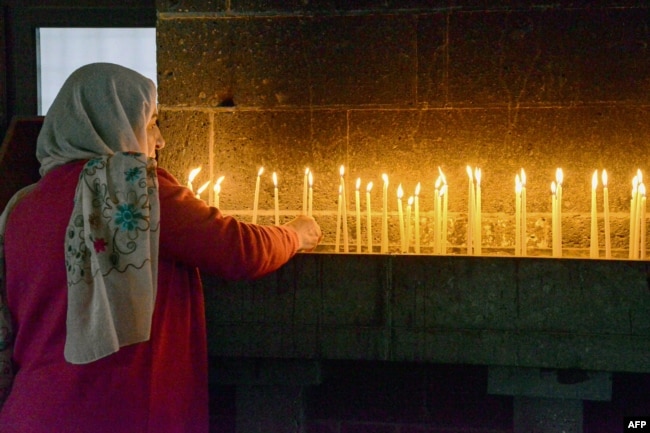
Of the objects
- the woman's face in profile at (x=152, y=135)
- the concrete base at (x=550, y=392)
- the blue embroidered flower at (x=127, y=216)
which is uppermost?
the woman's face in profile at (x=152, y=135)

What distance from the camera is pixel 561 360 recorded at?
2.60m

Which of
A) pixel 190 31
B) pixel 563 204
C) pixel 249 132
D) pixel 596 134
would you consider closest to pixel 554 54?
pixel 596 134

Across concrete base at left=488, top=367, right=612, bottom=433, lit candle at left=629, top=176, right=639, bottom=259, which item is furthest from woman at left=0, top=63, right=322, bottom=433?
lit candle at left=629, top=176, right=639, bottom=259

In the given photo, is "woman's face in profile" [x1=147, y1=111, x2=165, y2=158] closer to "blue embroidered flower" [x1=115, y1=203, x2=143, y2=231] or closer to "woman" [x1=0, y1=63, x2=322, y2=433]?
"woman" [x1=0, y1=63, x2=322, y2=433]

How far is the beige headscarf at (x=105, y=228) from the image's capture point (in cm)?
201

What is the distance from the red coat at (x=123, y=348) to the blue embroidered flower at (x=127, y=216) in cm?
10

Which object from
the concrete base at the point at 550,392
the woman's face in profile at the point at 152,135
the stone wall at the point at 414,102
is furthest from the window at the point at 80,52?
the concrete base at the point at 550,392

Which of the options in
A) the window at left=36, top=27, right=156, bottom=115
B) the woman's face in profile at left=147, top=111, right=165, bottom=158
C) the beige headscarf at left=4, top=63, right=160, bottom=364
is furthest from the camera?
the window at left=36, top=27, right=156, bottom=115

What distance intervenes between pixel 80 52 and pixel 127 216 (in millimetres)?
2660

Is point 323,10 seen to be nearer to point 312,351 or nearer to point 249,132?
point 249,132

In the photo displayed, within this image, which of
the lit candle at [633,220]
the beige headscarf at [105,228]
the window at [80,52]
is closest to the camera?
the beige headscarf at [105,228]

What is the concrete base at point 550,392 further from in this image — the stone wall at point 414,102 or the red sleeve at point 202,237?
the red sleeve at point 202,237

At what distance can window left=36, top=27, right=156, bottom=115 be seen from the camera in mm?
4266

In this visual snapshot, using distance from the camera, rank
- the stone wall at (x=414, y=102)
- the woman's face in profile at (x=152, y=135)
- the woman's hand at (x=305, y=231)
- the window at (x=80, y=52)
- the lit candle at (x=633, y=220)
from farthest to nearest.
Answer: the window at (x=80, y=52), the stone wall at (x=414, y=102), the lit candle at (x=633, y=220), the woman's hand at (x=305, y=231), the woman's face in profile at (x=152, y=135)
